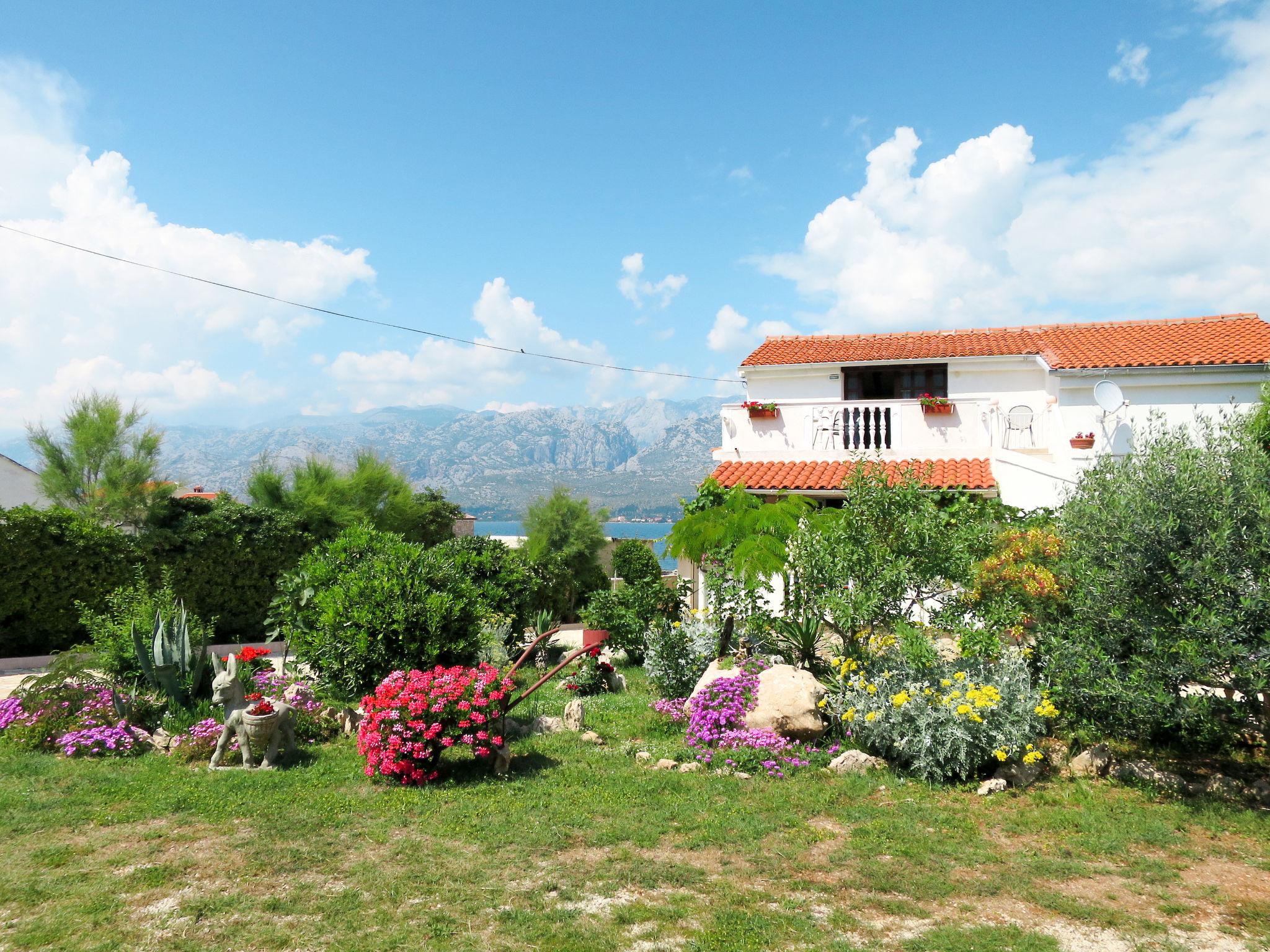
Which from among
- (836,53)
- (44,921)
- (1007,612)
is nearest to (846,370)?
(836,53)

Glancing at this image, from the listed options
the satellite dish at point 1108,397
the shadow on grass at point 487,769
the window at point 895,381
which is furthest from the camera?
the window at point 895,381

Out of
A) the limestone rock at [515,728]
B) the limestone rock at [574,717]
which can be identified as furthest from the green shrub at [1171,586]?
the limestone rock at [515,728]

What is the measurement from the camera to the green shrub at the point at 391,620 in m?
11.6

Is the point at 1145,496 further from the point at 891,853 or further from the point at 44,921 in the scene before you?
the point at 44,921

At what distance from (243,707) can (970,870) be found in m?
8.11

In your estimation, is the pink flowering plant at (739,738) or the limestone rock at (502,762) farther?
the pink flowering plant at (739,738)

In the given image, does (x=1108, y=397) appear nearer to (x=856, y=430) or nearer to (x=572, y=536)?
(x=856, y=430)

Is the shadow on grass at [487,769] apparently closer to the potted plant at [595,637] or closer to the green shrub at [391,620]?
the green shrub at [391,620]

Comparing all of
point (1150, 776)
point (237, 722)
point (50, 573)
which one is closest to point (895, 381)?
point (1150, 776)

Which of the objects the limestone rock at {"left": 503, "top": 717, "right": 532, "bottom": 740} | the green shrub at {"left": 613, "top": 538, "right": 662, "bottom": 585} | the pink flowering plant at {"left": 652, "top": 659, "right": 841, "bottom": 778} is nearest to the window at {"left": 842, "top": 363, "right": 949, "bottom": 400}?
the green shrub at {"left": 613, "top": 538, "right": 662, "bottom": 585}

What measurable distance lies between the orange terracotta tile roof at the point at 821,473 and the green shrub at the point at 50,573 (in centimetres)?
1419

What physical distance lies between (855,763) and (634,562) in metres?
19.8

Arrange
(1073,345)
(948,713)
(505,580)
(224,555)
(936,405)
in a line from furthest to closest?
(224,555), (1073,345), (505,580), (936,405), (948,713)

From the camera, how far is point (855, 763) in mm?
9031
